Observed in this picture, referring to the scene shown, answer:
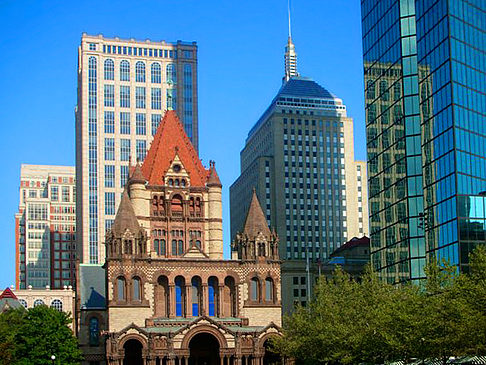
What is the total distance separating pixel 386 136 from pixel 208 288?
1141 inches

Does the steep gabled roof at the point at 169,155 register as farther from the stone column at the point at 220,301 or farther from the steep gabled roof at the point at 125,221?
the stone column at the point at 220,301

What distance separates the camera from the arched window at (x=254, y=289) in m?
113

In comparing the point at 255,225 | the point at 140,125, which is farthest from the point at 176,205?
the point at 140,125

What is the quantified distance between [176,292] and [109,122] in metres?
75.7

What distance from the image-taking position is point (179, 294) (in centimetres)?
11156

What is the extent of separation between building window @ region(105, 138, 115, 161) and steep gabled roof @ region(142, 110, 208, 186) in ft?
164

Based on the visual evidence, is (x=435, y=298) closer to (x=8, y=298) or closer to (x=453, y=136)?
(x=453, y=136)

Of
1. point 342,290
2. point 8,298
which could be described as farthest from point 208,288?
point 8,298

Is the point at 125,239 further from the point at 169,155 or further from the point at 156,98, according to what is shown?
the point at 156,98

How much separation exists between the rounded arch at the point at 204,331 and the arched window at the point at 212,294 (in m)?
6.48

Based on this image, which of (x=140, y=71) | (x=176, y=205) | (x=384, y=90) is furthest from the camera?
(x=140, y=71)

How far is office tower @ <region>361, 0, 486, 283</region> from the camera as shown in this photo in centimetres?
9906

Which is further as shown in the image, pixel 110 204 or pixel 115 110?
pixel 115 110

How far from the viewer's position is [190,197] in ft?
417
